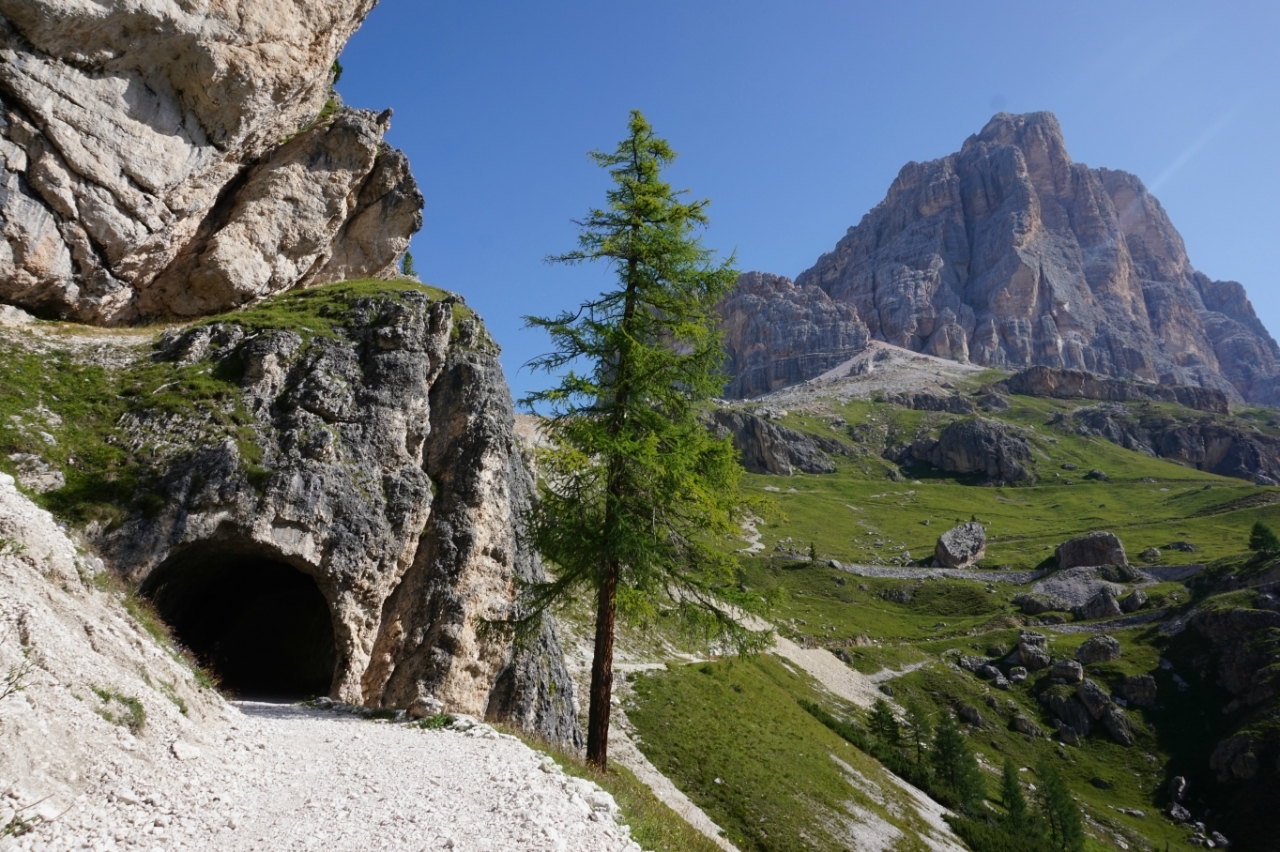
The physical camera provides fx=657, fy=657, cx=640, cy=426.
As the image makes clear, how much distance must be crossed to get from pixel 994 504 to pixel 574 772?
626ft

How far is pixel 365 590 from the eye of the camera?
2131cm

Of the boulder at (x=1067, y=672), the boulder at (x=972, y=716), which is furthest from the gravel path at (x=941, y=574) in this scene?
the boulder at (x=972, y=716)

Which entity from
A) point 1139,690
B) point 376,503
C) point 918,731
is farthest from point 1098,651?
point 376,503

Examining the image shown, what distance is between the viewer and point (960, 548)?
410 feet

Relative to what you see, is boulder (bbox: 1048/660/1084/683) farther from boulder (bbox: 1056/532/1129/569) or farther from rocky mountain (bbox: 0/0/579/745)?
rocky mountain (bbox: 0/0/579/745)

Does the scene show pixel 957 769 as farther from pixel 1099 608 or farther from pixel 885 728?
pixel 1099 608

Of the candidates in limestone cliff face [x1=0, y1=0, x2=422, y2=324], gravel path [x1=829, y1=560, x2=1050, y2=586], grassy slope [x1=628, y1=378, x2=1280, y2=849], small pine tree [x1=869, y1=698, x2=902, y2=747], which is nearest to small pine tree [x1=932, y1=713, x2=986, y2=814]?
small pine tree [x1=869, y1=698, x2=902, y2=747]

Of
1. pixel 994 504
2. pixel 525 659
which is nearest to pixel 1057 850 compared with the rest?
pixel 525 659

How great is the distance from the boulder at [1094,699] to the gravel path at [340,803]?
84.2 meters

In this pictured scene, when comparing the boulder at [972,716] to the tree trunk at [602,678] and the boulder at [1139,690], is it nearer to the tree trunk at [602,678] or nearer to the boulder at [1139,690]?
the boulder at [1139,690]

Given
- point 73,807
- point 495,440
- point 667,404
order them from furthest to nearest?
point 495,440, point 667,404, point 73,807

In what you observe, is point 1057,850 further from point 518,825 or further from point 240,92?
point 240,92

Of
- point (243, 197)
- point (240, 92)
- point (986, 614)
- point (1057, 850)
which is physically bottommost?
point (1057, 850)

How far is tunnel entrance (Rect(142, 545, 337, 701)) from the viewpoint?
21.8 meters
